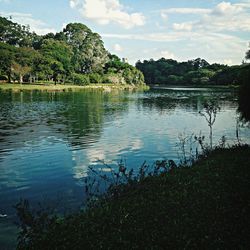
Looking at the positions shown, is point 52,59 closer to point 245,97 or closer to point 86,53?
point 86,53

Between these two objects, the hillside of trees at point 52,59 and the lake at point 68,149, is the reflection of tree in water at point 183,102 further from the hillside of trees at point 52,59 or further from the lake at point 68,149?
the hillside of trees at point 52,59

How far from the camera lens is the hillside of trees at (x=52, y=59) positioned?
404 feet

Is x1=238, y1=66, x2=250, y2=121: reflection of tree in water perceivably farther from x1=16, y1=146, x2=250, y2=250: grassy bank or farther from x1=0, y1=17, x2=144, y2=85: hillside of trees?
x1=0, y1=17, x2=144, y2=85: hillside of trees

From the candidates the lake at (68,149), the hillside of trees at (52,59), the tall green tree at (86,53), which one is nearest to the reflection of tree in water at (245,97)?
the lake at (68,149)

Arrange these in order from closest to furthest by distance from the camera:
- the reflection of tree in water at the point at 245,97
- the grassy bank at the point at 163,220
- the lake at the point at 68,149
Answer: the grassy bank at the point at 163,220, the lake at the point at 68,149, the reflection of tree in water at the point at 245,97

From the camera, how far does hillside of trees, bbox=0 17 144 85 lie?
123125 mm

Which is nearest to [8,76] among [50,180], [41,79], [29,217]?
[41,79]

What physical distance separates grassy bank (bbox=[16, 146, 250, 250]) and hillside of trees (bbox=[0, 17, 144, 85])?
4528 inches

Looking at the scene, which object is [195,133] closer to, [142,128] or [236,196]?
[142,128]

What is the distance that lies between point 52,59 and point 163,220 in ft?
448

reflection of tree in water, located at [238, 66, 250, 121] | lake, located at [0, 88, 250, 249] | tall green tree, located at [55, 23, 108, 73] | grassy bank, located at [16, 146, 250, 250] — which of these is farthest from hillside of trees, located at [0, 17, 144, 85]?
grassy bank, located at [16, 146, 250, 250]

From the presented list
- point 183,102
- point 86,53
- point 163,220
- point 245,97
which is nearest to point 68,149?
point 245,97

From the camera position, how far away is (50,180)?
774 inches

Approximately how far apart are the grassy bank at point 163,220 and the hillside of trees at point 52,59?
115 metres
